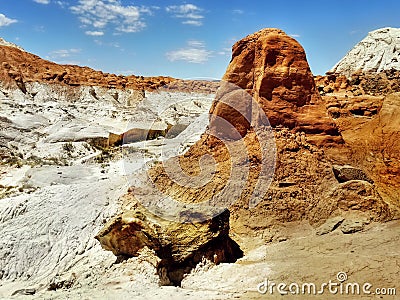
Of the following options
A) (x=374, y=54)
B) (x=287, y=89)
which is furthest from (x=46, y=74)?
(x=287, y=89)

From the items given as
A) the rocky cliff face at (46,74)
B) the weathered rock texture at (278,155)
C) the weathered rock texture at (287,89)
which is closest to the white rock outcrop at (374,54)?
the rocky cliff face at (46,74)

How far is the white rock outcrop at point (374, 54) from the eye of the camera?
42097 millimetres

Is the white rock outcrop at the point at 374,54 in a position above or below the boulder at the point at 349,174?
above

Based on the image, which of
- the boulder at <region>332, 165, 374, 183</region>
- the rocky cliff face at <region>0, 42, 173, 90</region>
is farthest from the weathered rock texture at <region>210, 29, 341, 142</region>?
the rocky cliff face at <region>0, 42, 173, 90</region>

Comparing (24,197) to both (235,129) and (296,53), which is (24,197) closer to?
(235,129)

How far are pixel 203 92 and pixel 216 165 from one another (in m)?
37.2

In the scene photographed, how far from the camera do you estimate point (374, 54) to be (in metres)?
44.3

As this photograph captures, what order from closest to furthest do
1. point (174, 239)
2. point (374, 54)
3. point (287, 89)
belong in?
point (174, 239), point (287, 89), point (374, 54)

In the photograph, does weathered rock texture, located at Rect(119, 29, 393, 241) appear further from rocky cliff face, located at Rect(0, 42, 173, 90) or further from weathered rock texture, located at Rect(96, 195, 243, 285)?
rocky cliff face, located at Rect(0, 42, 173, 90)

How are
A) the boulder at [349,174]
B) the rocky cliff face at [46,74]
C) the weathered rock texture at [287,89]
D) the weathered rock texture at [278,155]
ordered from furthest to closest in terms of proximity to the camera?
the rocky cliff face at [46,74] → the weathered rock texture at [287,89] → the boulder at [349,174] → the weathered rock texture at [278,155]

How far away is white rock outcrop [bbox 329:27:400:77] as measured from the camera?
138ft

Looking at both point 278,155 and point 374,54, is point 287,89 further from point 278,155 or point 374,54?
point 374,54

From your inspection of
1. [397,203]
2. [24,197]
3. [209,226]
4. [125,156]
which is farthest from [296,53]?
[125,156]

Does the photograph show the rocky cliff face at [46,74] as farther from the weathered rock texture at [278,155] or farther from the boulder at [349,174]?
the boulder at [349,174]
